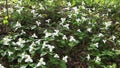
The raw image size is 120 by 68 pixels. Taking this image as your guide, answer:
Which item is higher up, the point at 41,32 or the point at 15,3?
the point at 15,3


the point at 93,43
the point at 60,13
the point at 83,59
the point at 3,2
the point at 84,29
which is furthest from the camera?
the point at 3,2

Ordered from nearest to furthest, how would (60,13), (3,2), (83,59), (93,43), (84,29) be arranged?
(83,59) → (93,43) → (84,29) → (60,13) → (3,2)

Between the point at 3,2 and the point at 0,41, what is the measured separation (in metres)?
1.80

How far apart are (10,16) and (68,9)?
1.35 metres

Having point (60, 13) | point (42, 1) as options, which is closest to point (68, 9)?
point (60, 13)

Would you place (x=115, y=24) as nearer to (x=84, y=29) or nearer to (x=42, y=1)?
(x=84, y=29)

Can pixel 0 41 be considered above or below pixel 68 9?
below

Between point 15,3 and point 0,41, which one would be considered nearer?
point 0,41

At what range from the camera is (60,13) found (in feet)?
19.5

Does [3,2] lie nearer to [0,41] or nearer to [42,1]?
[42,1]

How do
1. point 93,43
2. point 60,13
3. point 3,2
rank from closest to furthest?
point 93,43
point 60,13
point 3,2

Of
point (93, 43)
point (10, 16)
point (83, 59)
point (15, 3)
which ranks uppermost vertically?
point (15, 3)

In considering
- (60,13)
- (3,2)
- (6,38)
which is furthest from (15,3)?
(6,38)

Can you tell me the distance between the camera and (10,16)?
5.64 metres
